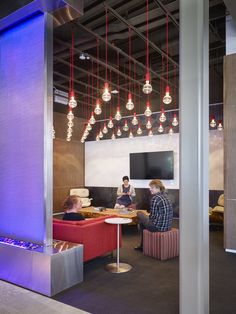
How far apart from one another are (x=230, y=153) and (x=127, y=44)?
123 inches

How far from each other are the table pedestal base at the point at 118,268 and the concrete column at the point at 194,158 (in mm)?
1619

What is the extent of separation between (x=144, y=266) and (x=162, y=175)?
4.80m

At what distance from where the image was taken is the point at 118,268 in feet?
13.3

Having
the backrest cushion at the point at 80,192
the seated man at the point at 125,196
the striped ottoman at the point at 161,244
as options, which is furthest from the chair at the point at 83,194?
the striped ottoman at the point at 161,244

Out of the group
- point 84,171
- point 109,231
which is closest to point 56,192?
point 84,171

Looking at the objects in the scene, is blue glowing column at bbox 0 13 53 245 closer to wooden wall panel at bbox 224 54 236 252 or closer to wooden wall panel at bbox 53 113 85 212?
wooden wall panel at bbox 224 54 236 252

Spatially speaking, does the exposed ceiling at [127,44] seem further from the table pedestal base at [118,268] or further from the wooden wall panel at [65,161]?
the table pedestal base at [118,268]

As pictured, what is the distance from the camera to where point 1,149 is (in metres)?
4.20

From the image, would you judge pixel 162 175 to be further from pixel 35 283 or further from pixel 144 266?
pixel 35 283

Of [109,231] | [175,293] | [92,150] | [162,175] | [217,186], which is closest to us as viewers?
[175,293]

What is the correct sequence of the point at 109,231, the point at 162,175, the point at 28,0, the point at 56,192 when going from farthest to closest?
the point at 56,192, the point at 162,175, the point at 109,231, the point at 28,0

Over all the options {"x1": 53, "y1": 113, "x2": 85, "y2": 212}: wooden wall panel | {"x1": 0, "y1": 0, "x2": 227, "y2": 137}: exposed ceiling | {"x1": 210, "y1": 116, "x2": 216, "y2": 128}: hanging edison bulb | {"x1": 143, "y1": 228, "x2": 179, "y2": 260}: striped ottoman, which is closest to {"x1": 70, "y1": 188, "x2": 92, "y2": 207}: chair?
{"x1": 53, "y1": 113, "x2": 85, "y2": 212}: wooden wall panel

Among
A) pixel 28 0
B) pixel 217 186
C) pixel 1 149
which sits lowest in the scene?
pixel 217 186

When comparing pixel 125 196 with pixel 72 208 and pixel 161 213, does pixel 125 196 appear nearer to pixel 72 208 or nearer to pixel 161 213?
pixel 161 213
